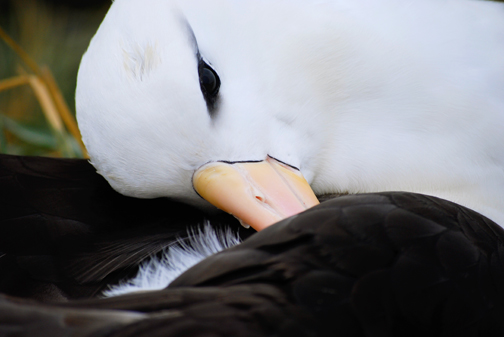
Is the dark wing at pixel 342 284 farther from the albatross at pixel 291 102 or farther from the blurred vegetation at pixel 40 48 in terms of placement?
the blurred vegetation at pixel 40 48

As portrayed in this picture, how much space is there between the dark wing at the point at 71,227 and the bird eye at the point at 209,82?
339 mm

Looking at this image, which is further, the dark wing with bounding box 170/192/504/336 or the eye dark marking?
the eye dark marking

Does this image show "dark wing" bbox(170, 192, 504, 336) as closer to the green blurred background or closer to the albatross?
the albatross

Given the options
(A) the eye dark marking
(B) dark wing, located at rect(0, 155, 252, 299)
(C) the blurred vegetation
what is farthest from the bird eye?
(C) the blurred vegetation

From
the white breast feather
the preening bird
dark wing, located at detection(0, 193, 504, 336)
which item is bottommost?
the white breast feather

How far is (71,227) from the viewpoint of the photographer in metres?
1.67

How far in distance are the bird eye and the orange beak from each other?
7.0 inches

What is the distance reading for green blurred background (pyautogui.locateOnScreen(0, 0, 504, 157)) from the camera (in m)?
4.10

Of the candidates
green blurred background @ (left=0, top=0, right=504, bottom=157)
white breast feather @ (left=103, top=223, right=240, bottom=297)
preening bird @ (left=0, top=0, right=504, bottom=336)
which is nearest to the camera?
white breast feather @ (left=103, top=223, right=240, bottom=297)

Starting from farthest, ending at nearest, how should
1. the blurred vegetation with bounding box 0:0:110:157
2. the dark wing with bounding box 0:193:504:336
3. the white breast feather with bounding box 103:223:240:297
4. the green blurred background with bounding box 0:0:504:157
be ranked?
the green blurred background with bounding box 0:0:504:157, the blurred vegetation with bounding box 0:0:110:157, the white breast feather with bounding box 103:223:240:297, the dark wing with bounding box 0:193:504:336

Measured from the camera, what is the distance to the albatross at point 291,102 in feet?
5.21

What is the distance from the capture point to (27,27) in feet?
14.9

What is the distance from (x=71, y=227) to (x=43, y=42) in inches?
125

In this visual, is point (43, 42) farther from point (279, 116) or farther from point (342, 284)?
point (342, 284)
